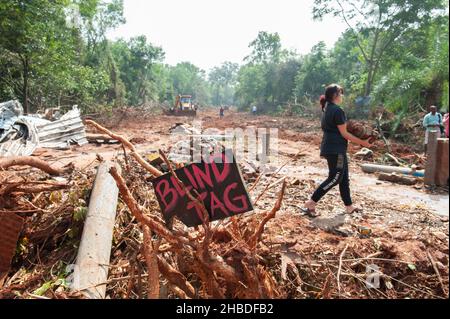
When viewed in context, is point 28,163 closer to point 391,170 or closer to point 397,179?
point 397,179

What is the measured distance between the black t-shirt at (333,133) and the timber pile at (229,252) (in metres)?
0.76

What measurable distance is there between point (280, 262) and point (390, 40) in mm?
16683

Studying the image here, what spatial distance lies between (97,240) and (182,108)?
24.6m

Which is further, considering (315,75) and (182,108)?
(315,75)

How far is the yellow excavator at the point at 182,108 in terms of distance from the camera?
25.6 meters

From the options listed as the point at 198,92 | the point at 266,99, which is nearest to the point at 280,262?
the point at 266,99

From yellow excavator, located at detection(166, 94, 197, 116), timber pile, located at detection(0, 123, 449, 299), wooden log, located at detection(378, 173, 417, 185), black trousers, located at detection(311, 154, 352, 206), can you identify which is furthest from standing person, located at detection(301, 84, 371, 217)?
yellow excavator, located at detection(166, 94, 197, 116)

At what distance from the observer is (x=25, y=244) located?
9.54ft

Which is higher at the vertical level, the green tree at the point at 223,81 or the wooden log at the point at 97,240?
the green tree at the point at 223,81

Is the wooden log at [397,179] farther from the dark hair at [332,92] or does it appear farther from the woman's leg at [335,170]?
the dark hair at [332,92]

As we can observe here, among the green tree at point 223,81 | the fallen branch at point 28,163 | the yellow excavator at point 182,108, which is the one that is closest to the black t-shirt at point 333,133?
the fallen branch at point 28,163

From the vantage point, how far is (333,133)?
3.27 metres

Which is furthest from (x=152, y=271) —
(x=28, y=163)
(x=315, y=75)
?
(x=315, y=75)
